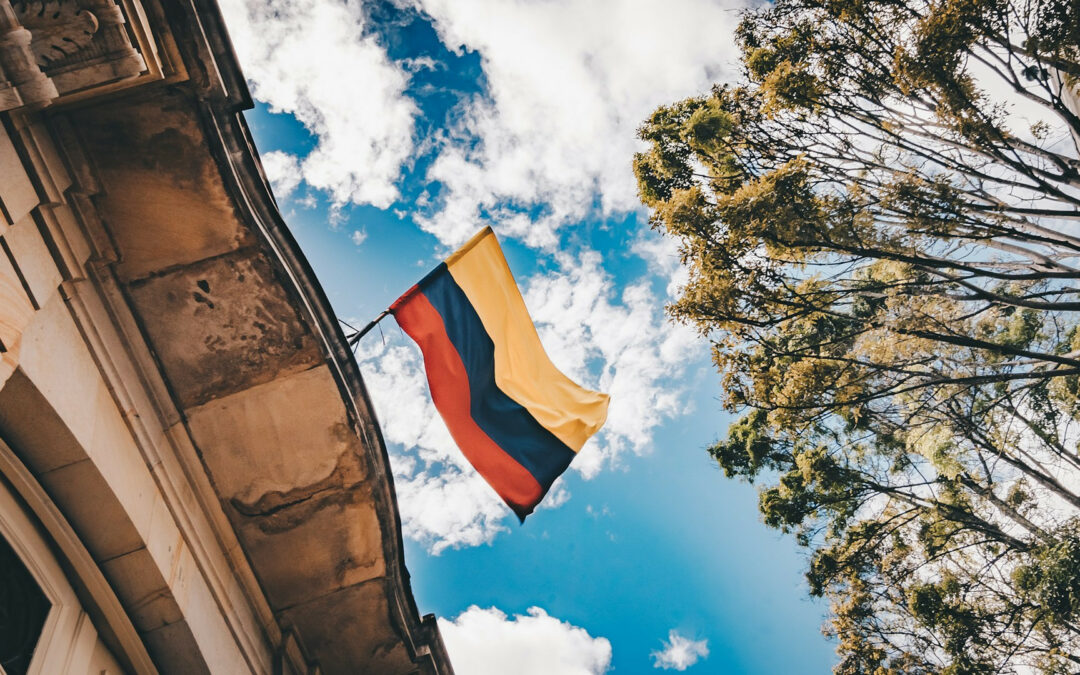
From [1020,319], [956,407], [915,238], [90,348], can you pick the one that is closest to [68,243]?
[90,348]

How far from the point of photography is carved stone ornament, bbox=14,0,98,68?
254 centimetres

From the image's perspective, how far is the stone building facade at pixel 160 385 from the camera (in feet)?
9.39

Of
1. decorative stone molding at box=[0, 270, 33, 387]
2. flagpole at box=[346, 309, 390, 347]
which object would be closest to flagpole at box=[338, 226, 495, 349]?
flagpole at box=[346, 309, 390, 347]

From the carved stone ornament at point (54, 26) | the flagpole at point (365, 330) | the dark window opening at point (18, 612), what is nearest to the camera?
the carved stone ornament at point (54, 26)

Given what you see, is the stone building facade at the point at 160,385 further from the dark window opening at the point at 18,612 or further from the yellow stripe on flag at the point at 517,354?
the yellow stripe on flag at the point at 517,354

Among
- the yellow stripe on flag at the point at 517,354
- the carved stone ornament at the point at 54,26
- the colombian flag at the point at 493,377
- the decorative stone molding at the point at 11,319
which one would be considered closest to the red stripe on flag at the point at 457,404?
the colombian flag at the point at 493,377

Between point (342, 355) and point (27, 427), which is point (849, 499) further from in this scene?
point (27, 427)

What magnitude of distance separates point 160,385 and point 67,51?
7.11 ft

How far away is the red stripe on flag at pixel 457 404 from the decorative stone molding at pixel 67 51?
2545 millimetres

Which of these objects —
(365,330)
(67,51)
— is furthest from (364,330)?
(67,51)

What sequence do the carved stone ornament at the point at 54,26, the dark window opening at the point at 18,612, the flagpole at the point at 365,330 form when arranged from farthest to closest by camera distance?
the flagpole at the point at 365,330
the dark window opening at the point at 18,612
the carved stone ornament at the point at 54,26

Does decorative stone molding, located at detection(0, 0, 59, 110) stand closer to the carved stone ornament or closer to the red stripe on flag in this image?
the carved stone ornament

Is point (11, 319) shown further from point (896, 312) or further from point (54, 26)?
point (896, 312)

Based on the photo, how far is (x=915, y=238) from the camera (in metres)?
6.57
